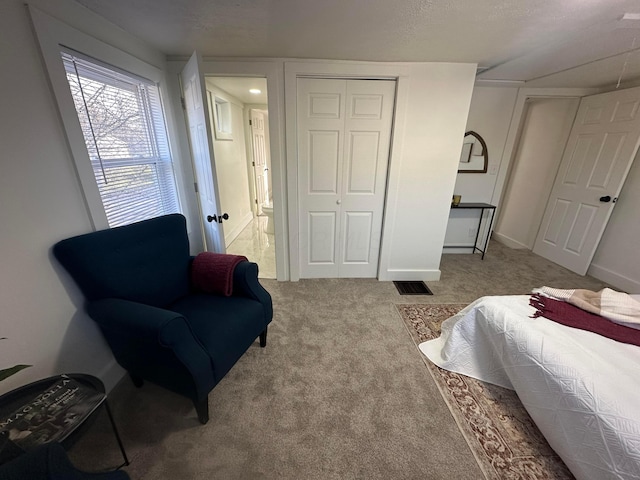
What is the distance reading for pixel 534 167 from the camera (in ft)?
12.0

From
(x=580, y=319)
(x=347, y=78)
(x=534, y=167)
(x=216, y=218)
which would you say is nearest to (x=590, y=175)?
(x=534, y=167)

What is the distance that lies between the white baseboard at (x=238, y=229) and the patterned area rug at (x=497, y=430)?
9.77 ft

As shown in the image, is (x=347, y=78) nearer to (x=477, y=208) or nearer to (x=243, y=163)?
(x=477, y=208)

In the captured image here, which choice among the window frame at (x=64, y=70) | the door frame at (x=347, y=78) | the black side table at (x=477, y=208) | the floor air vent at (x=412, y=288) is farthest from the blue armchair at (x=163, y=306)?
the black side table at (x=477, y=208)

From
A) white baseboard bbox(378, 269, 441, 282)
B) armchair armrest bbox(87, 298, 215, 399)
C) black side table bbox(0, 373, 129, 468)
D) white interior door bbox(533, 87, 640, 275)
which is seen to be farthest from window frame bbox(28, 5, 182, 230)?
white interior door bbox(533, 87, 640, 275)

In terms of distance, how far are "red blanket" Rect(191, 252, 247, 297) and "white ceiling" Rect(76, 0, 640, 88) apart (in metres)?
1.41

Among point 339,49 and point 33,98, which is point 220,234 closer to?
point 33,98

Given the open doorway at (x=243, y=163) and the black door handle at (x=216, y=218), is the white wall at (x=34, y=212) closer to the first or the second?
the black door handle at (x=216, y=218)

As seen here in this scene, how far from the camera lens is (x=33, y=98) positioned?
1.13m

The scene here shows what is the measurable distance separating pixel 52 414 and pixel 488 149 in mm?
4275

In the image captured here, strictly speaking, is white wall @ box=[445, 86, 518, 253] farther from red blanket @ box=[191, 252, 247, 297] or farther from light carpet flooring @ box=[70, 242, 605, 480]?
red blanket @ box=[191, 252, 247, 297]

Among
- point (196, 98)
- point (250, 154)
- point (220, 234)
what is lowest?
point (220, 234)

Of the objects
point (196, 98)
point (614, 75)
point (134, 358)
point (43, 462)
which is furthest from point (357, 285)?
point (614, 75)

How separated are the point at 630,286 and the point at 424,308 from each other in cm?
232
